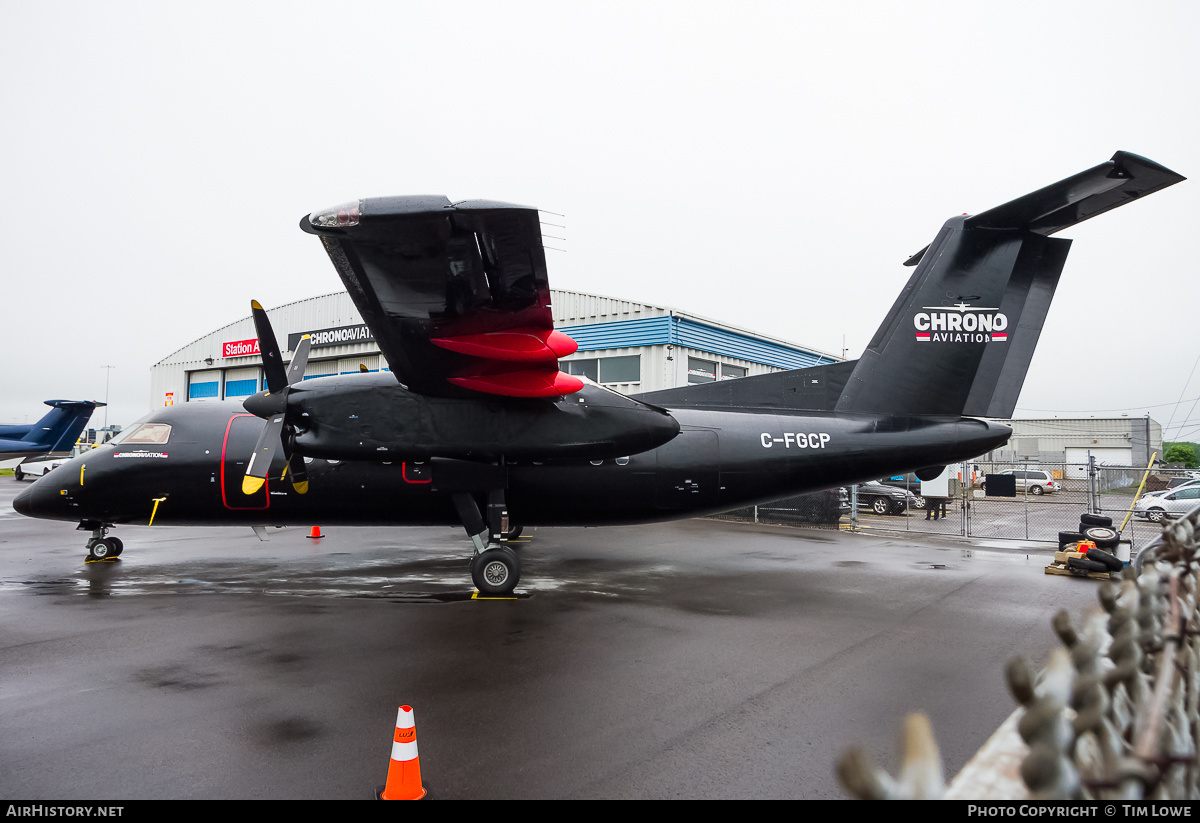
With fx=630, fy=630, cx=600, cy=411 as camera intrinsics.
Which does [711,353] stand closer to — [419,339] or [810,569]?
[810,569]

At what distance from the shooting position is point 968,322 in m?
9.96

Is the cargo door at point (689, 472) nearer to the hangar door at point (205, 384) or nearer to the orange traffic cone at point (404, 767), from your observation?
the orange traffic cone at point (404, 767)

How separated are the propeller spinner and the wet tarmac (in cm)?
187

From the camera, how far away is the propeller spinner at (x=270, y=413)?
870 centimetres

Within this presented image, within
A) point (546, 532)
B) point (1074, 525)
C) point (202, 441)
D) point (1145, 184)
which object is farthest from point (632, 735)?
point (1074, 525)

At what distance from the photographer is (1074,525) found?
20750 mm

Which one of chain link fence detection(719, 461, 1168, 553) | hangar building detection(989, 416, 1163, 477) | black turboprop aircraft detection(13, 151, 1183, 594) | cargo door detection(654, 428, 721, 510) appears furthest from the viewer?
hangar building detection(989, 416, 1163, 477)

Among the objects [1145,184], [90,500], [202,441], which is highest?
[1145,184]

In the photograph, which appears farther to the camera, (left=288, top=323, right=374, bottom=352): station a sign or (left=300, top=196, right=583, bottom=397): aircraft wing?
(left=288, top=323, right=374, bottom=352): station a sign

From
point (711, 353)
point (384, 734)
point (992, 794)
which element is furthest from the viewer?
point (711, 353)

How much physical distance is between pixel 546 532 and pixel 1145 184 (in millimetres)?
14364

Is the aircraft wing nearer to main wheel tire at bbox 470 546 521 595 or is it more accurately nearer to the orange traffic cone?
main wheel tire at bbox 470 546 521 595

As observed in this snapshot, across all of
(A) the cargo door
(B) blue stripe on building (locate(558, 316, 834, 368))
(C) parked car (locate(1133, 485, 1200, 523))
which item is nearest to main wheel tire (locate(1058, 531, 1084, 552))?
(A) the cargo door

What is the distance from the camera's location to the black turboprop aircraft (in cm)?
860
